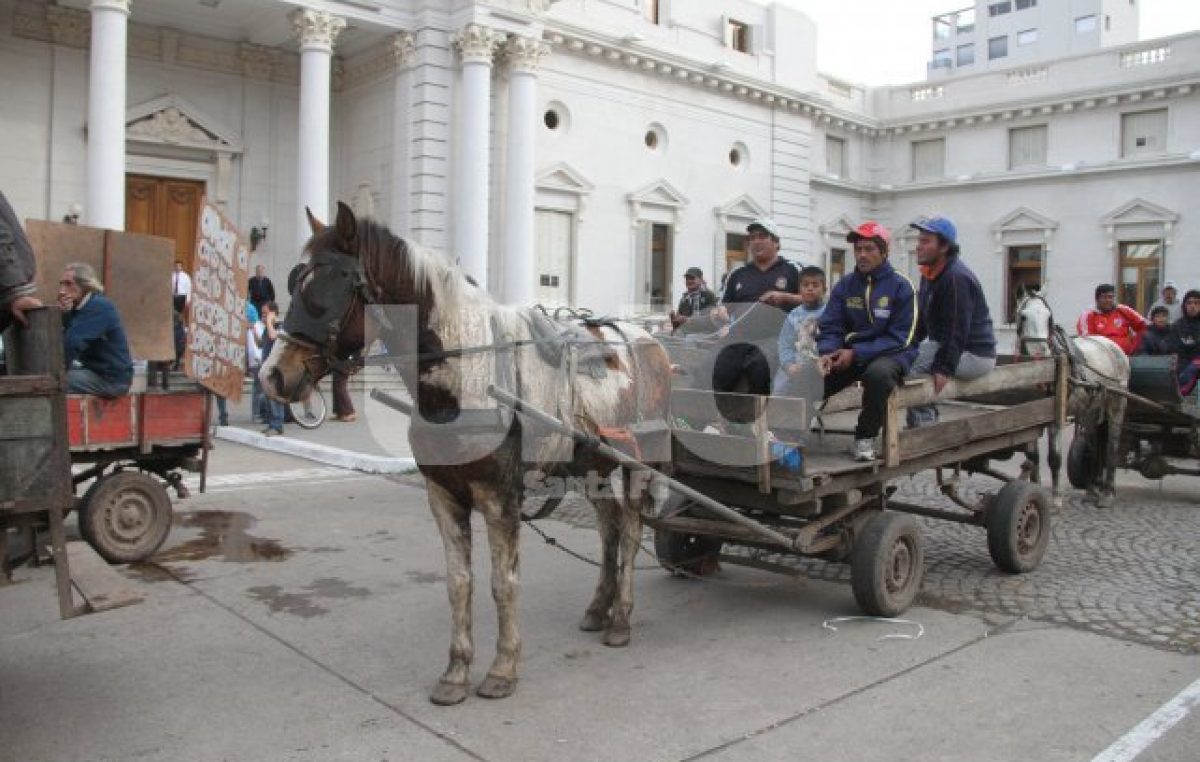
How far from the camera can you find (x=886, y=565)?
5637 millimetres

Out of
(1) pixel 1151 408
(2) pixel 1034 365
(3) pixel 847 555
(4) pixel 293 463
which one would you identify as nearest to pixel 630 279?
(4) pixel 293 463

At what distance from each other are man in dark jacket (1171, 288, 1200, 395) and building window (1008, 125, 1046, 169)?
79.4ft

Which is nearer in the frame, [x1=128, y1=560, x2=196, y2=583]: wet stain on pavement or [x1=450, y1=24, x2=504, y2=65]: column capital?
[x1=128, y1=560, x2=196, y2=583]: wet stain on pavement

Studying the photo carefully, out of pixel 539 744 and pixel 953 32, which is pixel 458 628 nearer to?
pixel 539 744

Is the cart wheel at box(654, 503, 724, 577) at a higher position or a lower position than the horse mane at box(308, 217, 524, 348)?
lower

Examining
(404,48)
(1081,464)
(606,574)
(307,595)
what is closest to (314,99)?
(404,48)

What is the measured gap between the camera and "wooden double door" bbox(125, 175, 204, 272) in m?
19.5

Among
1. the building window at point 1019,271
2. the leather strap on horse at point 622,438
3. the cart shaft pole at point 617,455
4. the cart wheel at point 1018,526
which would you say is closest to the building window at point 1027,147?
the building window at point 1019,271

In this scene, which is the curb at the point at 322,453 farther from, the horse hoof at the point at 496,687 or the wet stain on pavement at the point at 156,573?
the horse hoof at the point at 496,687

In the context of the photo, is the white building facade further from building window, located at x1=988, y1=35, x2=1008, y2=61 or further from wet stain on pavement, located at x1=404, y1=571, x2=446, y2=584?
building window, located at x1=988, y1=35, x2=1008, y2=61

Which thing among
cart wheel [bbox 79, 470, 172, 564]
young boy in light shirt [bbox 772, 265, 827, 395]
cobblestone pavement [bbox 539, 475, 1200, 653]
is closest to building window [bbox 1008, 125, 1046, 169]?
cobblestone pavement [bbox 539, 475, 1200, 653]

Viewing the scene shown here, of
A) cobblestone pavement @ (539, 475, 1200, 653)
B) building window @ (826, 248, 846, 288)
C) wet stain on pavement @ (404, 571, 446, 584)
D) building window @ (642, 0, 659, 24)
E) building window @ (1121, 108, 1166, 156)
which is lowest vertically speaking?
wet stain on pavement @ (404, 571, 446, 584)

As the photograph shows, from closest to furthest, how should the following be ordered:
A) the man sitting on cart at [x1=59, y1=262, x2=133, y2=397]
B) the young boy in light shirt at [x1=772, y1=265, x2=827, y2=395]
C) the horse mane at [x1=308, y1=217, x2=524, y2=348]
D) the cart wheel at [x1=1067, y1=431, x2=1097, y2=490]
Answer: the horse mane at [x1=308, y1=217, x2=524, y2=348], the young boy in light shirt at [x1=772, y1=265, x2=827, y2=395], the man sitting on cart at [x1=59, y1=262, x2=133, y2=397], the cart wheel at [x1=1067, y1=431, x2=1097, y2=490]

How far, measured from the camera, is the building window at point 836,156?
1356 inches
